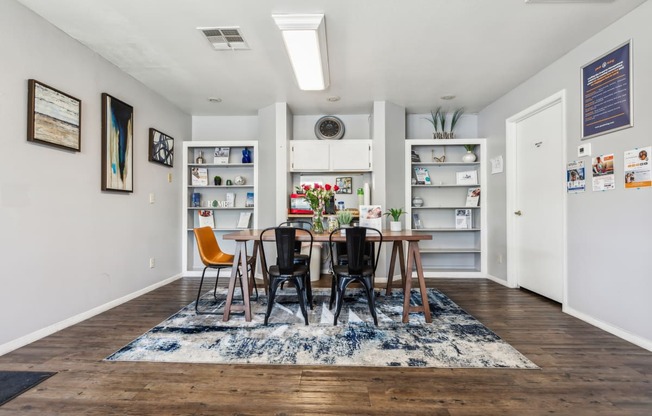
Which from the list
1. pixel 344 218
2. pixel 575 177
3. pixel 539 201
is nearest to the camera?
pixel 575 177

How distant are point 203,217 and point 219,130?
149 cm

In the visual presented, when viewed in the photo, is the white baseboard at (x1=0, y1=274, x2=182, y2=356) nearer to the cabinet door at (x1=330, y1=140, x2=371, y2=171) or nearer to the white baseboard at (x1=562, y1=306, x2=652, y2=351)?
the cabinet door at (x1=330, y1=140, x2=371, y2=171)

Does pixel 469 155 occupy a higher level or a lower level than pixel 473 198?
higher

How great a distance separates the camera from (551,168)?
3303 mm

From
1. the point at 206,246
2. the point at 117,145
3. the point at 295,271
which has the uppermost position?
the point at 117,145

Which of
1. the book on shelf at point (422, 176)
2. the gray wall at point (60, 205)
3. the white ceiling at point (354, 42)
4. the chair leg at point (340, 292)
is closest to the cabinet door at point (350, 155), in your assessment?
the white ceiling at point (354, 42)

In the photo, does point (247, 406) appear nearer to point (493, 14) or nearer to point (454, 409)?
point (454, 409)

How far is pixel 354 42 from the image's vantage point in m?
2.73

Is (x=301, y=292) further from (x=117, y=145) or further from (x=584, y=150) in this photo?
(x=584, y=150)

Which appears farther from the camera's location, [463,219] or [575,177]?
[463,219]

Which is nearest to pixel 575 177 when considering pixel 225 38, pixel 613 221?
pixel 613 221

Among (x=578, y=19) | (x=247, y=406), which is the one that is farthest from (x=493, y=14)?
(x=247, y=406)

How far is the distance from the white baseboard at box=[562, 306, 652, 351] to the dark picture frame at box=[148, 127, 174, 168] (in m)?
5.07

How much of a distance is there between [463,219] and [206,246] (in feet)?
12.5
